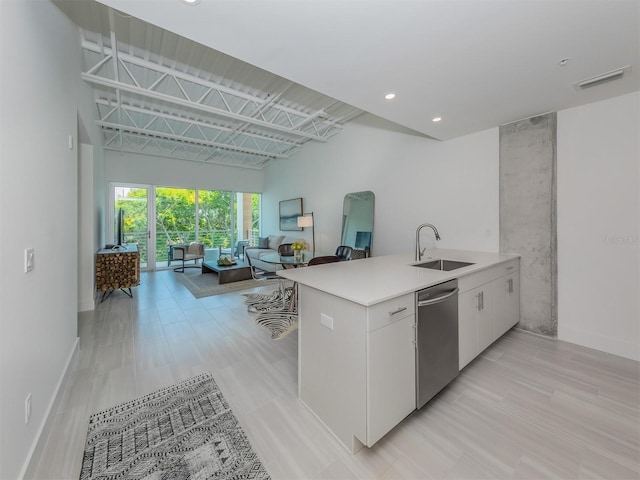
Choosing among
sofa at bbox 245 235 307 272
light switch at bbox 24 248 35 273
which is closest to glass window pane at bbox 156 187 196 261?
sofa at bbox 245 235 307 272

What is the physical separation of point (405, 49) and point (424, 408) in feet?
8.54

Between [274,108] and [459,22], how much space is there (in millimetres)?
3626

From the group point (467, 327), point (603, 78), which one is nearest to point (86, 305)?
point (467, 327)

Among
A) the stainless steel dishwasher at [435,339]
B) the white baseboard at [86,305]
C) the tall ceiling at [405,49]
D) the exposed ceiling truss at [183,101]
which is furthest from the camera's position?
the white baseboard at [86,305]

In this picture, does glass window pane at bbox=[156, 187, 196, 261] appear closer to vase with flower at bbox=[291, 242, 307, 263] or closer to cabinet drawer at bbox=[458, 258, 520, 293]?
vase with flower at bbox=[291, 242, 307, 263]

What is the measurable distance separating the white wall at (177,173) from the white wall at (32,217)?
5201 millimetres

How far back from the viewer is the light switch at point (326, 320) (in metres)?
1.58

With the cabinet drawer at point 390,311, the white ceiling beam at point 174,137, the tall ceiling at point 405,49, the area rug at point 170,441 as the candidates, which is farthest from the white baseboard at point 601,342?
the white ceiling beam at point 174,137

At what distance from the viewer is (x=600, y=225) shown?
260 cm

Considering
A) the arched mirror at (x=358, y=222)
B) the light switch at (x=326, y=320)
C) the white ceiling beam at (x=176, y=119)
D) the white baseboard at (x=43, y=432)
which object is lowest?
the white baseboard at (x=43, y=432)

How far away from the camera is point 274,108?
15.2 feet

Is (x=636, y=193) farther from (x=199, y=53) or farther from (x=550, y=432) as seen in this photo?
(x=199, y=53)

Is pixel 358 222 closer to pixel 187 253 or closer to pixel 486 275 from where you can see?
pixel 486 275

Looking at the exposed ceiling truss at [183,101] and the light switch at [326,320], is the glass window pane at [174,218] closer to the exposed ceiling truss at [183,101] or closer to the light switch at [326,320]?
the exposed ceiling truss at [183,101]
